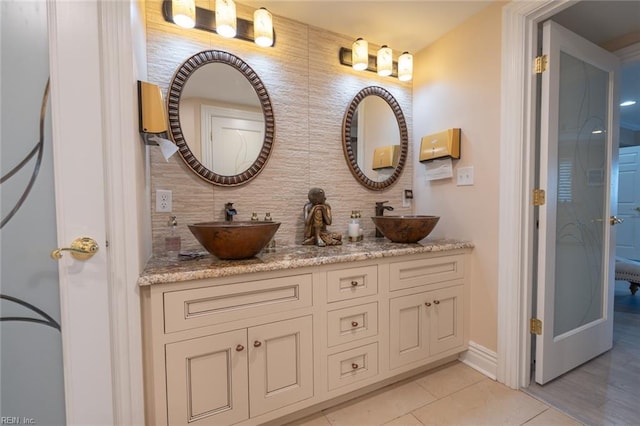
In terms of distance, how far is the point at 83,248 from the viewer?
98 cm

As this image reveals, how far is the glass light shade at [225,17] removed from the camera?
155cm

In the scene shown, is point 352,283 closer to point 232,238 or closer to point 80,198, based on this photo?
point 232,238

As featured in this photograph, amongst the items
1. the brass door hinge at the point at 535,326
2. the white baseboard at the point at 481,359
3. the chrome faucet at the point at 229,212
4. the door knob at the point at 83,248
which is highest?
the chrome faucet at the point at 229,212

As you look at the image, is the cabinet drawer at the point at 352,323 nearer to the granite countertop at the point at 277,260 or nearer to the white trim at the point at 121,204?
the granite countertop at the point at 277,260

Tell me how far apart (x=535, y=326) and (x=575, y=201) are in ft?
2.81

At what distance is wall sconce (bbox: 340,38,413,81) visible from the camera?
201 centimetres

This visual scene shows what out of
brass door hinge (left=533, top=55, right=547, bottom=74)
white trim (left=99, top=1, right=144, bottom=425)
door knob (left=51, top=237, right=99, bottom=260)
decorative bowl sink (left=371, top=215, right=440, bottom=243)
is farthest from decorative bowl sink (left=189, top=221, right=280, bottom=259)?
brass door hinge (left=533, top=55, right=547, bottom=74)

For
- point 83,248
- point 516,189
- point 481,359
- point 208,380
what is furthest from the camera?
point 481,359

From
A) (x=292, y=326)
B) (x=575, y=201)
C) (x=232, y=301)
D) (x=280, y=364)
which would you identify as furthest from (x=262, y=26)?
(x=575, y=201)

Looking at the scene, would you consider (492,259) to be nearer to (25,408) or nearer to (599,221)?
(599,221)

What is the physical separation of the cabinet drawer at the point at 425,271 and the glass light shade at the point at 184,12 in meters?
1.74

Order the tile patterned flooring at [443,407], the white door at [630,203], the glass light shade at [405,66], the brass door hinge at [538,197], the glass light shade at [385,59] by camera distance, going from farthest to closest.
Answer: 1. the white door at [630,203]
2. the glass light shade at [405,66]
3. the glass light shade at [385,59]
4. the brass door hinge at [538,197]
5. the tile patterned flooring at [443,407]

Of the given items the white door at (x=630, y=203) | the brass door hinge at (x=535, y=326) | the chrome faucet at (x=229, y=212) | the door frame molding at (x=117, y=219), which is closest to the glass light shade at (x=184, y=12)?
the door frame molding at (x=117, y=219)

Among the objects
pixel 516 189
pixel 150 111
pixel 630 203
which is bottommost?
pixel 630 203
